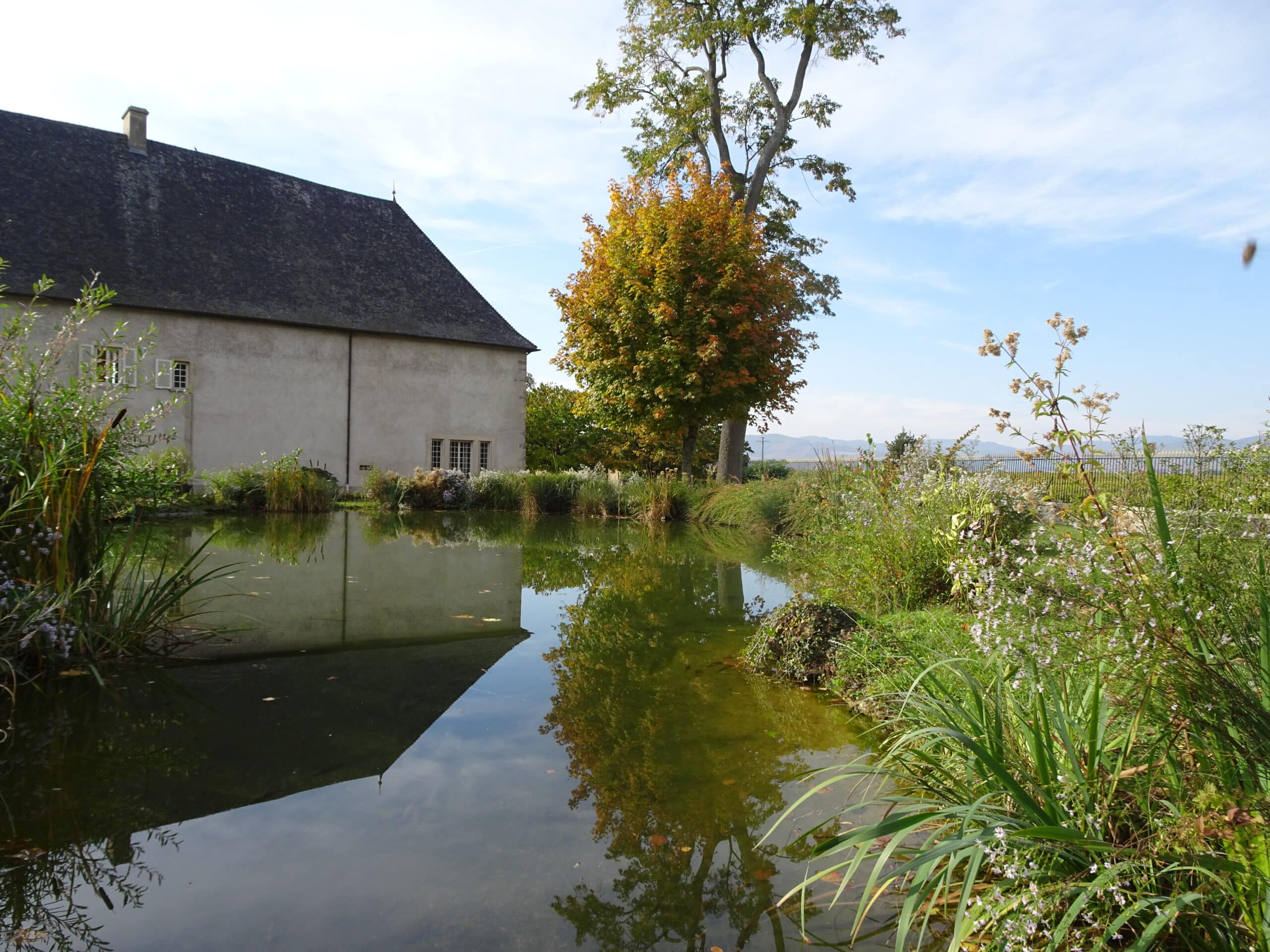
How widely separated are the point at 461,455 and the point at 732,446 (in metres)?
9.40

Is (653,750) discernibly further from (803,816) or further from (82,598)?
(82,598)

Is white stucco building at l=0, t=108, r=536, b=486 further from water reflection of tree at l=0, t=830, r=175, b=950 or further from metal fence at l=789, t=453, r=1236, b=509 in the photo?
metal fence at l=789, t=453, r=1236, b=509

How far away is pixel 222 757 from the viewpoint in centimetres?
334

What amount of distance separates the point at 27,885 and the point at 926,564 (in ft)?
16.3

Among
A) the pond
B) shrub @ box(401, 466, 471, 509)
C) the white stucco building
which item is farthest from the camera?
A: the white stucco building

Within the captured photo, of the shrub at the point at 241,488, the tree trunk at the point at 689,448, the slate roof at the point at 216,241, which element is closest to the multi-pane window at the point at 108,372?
the shrub at the point at 241,488

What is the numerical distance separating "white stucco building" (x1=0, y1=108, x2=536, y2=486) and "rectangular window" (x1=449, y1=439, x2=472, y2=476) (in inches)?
1.7

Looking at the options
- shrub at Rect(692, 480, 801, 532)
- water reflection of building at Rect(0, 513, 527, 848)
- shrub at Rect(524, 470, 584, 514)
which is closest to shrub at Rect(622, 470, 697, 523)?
shrub at Rect(692, 480, 801, 532)

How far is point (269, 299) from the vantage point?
70.7ft

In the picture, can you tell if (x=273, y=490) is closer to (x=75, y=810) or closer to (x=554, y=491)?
(x=554, y=491)

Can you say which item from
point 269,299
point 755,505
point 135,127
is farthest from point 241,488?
point 135,127

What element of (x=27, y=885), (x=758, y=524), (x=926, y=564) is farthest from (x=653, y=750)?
(x=758, y=524)

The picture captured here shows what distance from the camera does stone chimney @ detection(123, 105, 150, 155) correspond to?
71.3ft

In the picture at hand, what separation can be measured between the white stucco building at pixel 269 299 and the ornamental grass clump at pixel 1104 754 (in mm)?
19993
